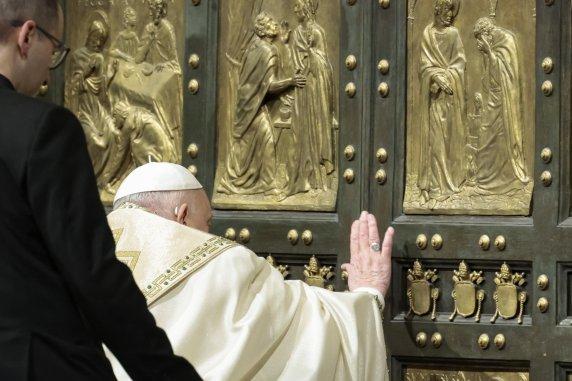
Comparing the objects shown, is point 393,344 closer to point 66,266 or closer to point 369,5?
point 369,5

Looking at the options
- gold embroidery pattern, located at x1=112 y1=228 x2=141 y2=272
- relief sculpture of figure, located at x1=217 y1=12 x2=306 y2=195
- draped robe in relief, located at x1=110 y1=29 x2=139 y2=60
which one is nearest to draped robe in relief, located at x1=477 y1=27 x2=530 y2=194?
relief sculpture of figure, located at x1=217 y1=12 x2=306 y2=195

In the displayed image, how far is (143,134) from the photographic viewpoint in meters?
5.93

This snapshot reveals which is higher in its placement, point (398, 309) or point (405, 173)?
point (405, 173)

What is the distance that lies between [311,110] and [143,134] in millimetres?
826

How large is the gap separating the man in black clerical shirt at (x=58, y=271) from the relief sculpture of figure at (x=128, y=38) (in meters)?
3.52

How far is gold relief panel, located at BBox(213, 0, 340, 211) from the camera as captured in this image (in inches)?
220

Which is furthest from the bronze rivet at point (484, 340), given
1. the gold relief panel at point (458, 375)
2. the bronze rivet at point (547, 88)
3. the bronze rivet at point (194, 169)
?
the bronze rivet at point (194, 169)

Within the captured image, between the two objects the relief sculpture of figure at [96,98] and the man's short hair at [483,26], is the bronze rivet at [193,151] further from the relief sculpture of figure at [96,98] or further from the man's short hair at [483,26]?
A: the man's short hair at [483,26]

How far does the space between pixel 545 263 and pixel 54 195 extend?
3215mm

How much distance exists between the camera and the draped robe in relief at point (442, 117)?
5.36 metres

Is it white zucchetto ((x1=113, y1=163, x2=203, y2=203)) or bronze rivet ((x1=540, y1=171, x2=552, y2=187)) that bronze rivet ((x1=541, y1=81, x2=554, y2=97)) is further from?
white zucchetto ((x1=113, y1=163, x2=203, y2=203))

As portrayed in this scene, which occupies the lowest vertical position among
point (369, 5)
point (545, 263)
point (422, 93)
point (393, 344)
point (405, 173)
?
point (393, 344)

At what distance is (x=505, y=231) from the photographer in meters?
5.25

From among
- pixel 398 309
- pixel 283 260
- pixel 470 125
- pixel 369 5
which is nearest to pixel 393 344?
pixel 398 309
